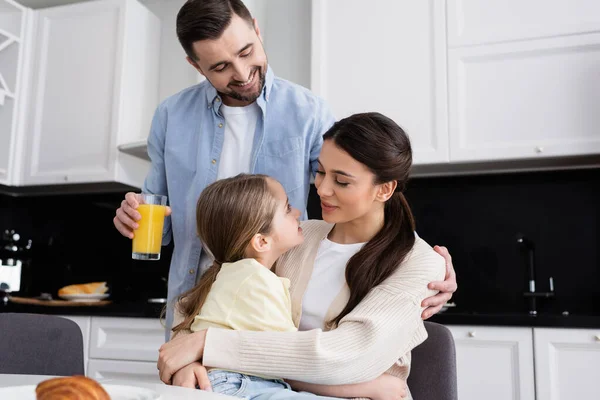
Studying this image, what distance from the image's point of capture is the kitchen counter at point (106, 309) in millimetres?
2668

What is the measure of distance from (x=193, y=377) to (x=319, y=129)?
82 cm

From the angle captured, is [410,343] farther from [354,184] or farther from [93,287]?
[93,287]

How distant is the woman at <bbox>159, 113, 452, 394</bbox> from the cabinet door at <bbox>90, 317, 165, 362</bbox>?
133cm

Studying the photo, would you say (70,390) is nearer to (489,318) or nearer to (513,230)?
(489,318)

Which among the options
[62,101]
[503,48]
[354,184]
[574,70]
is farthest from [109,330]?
[574,70]

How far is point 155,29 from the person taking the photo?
3406 millimetres

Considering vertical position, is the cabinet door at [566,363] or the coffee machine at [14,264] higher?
the coffee machine at [14,264]

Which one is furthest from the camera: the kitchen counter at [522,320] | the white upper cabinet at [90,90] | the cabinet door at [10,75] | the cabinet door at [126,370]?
the cabinet door at [10,75]

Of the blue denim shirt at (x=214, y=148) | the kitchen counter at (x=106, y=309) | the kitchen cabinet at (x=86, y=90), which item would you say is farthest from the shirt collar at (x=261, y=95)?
the kitchen cabinet at (x=86, y=90)

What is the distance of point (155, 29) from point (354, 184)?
7.84ft

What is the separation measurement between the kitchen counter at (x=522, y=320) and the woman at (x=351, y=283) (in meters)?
0.98

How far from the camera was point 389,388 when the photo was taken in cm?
126

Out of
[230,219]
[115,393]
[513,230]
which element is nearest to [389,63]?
[513,230]

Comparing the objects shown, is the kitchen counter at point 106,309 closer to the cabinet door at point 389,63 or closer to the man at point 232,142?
the man at point 232,142
